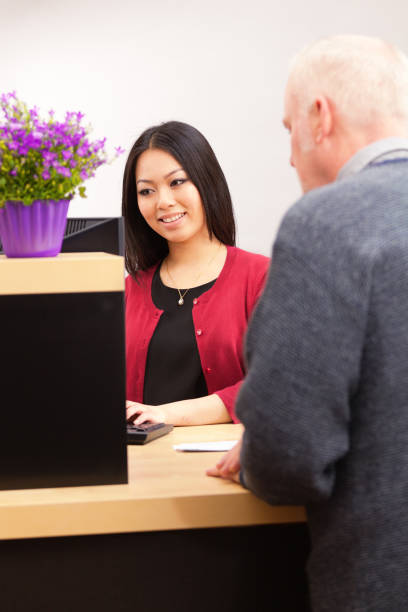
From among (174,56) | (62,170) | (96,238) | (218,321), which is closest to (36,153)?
(62,170)

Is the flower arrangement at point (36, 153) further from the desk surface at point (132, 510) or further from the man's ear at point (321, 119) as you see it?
the desk surface at point (132, 510)

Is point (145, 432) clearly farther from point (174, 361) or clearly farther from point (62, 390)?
point (174, 361)

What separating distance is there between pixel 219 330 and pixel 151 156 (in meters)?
0.59

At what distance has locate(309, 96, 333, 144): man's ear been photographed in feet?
3.50

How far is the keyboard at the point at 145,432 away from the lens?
1.57 m

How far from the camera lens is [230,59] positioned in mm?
3600


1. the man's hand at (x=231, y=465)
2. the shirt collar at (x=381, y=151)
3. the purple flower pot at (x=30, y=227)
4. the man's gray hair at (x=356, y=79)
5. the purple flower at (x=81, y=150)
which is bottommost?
the man's hand at (x=231, y=465)

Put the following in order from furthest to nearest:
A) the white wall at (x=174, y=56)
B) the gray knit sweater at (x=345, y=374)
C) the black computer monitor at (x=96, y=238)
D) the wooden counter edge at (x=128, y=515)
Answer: the white wall at (x=174, y=56) < the black computer monitor at (x=96, y=238) < the wooden counter edge at (x=128, y=515) < the gray knit sweater at (x=345, y=374)

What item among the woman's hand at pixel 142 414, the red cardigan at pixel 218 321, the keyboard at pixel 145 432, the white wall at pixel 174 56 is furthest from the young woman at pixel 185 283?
the white wall at pixel 174 56

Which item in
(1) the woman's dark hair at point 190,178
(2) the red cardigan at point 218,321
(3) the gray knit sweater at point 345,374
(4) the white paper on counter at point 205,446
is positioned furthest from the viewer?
(1) the woman's dark hair at point 190,178

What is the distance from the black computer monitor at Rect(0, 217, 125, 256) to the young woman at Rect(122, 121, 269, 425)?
1.52 ft

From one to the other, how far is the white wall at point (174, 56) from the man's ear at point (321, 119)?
2589 millimetres

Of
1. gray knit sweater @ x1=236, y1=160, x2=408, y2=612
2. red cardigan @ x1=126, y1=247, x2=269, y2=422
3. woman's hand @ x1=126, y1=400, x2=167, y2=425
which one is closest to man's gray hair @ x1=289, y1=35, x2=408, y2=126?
gray knit sweater @ x1=236, y1=160, x2=408, y2=612

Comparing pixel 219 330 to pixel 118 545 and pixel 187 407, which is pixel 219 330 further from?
pixel 118 545
